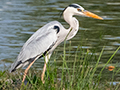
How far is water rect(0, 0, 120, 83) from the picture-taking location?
981 centimetres

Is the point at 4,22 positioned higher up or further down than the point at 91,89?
further down

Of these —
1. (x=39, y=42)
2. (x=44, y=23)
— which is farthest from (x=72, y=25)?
(x=44, y=23)

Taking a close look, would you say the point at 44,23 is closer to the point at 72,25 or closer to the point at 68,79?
the point at 72,25

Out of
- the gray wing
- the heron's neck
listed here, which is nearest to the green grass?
the gray wing

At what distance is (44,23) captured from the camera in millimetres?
14055

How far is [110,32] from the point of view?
12297mm

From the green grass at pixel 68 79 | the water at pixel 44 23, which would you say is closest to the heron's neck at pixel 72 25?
the water at pixel 44 23

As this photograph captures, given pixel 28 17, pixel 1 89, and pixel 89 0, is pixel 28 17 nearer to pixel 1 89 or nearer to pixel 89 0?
pixel 89 0

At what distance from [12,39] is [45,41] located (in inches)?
201

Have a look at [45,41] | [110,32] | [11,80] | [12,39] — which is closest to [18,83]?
[11,80]

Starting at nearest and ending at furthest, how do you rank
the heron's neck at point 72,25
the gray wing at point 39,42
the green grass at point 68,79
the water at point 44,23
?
1. the green grass at point 68,79
2. the gray wing at point 39,42
3. the heron's neck at point 72,25
4. the water at point 44,23

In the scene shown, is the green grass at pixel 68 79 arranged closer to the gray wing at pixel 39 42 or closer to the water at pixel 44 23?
the gray wing at pixel 39 42

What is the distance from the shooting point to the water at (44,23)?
981cm

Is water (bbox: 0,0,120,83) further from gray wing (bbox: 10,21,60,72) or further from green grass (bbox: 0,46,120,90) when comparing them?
green grass (bbox: 0,46,120,90)
